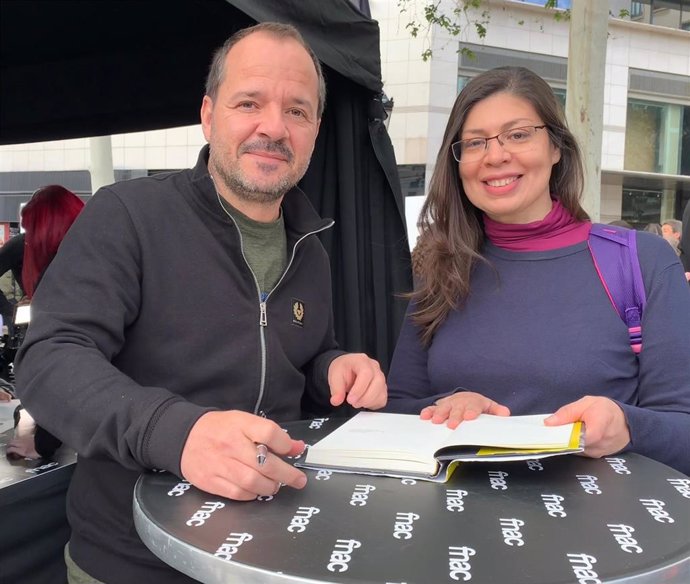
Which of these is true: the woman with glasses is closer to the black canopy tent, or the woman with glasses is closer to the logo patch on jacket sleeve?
the logo patch on jacket sleeve

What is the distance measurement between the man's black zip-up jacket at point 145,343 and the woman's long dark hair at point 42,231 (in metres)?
1.23

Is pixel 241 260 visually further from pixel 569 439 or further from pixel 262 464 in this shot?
pixel 569 439

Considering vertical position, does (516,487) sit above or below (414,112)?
below

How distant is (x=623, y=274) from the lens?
175 centimetres

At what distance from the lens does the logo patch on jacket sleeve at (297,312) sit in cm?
172

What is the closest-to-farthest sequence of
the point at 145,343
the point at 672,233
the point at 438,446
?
1. the point at 438,446
2. the point at 145,343
3. the point at 672,233

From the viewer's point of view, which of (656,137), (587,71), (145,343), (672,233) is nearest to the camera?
(145,343)

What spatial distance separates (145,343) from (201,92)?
7.90ft

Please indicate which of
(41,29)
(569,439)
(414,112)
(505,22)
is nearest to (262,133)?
(569,439)

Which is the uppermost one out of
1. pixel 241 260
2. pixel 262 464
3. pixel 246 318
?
pixel 241 260

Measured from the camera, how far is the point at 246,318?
1.59 metres

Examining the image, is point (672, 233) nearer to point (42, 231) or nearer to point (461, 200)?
point (461, 200)

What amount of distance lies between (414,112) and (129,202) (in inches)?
493

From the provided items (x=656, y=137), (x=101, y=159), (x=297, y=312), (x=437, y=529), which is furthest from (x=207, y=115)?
(x=656, y=137)
